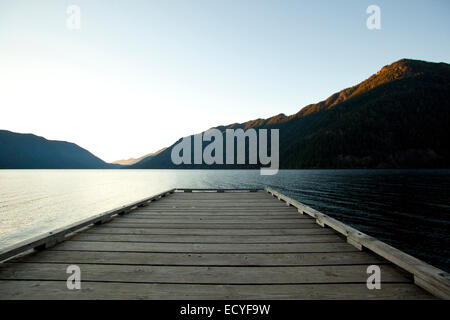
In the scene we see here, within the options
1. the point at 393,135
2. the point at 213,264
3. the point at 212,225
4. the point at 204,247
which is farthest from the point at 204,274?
the point at 393,135

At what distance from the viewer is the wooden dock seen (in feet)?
7.25

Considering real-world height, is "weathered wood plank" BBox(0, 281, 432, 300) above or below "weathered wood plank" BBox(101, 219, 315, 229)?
above

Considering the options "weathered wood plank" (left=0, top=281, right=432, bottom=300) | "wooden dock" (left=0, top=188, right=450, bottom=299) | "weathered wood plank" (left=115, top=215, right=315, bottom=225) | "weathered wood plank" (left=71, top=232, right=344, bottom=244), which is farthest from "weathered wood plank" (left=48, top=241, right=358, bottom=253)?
"weathered wood plank" (left=115, top=215, right=315, bottom=225)

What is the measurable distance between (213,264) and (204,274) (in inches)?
12.0

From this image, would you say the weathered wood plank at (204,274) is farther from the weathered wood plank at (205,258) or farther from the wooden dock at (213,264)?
the weathered wood plank at (205,258)

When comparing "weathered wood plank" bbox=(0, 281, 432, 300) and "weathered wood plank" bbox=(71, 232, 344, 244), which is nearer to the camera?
"weathered wood plank" bbox=(0, 281, 432, 300)

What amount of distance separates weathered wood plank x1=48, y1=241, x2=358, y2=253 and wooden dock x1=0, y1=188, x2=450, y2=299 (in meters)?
0.02

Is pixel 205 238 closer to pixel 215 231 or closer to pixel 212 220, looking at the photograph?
Answer: pixel 215 231

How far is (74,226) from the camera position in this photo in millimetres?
4090

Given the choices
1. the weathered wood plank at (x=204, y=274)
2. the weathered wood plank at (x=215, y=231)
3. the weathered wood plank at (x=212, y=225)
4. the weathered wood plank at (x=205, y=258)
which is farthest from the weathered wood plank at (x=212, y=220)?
the weathered wood plank at (x=204, y=274)

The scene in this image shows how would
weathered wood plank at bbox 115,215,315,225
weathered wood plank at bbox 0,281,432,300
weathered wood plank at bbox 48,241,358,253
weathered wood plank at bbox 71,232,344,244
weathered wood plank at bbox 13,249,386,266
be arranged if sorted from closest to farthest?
weathered wood plank at bbox 0,281,432,300, weathered wood plank at bbox 13,249,386,266, weathered wood plank at bbox 48,241,358,253, weathered wood plank at bbox 71,232,344,244, weathered wood plank at bbox 115,215,315,225

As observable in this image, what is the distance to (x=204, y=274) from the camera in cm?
264

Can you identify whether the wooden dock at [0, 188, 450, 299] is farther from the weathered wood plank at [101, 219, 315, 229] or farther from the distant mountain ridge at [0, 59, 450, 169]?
the distant mountain ridge at [0, 59, 450, 169]

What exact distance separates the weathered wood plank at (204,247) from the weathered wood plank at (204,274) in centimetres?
59
